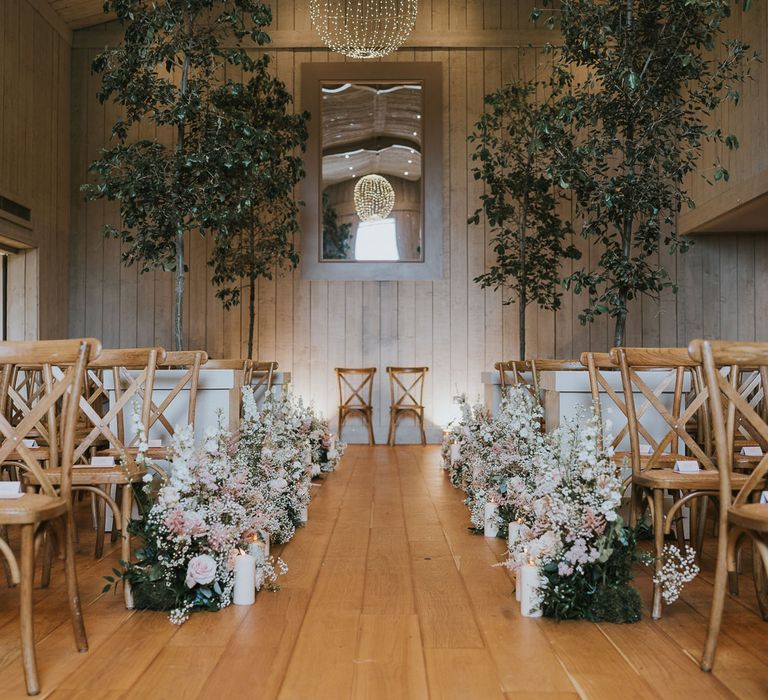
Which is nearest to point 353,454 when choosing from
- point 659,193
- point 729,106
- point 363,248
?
point 363,248

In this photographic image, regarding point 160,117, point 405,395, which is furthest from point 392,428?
point 160,117

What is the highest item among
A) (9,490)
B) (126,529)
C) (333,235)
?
(333,235)

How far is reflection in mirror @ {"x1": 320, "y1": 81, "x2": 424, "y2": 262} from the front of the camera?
8086mm

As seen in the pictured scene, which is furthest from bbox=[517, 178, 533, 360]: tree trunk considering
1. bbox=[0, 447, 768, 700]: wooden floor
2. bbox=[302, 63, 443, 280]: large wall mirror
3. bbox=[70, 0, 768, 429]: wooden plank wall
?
bbox=[0, 447, 768, 700]: wooden floor

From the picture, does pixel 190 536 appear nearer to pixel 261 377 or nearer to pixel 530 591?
pixel 530 591

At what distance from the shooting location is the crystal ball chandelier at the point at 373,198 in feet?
26.5

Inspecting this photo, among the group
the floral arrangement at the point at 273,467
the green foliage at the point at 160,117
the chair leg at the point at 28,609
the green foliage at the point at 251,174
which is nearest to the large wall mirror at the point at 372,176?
the green foliage at the point at 251,174

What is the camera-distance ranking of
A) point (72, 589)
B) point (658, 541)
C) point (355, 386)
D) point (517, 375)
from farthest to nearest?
point (355, 386) < point (517, 375) < point (658, 541) < point (72, 589)

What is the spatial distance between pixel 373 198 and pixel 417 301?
1198 millimetres

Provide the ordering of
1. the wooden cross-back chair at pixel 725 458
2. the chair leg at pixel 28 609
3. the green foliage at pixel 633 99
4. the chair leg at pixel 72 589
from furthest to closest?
the green foliage at pixel 633 99, the chair leg at pixel 72 589, the wooden cross-back chair at pixel 725 458, the chair leg at pixel 28 609

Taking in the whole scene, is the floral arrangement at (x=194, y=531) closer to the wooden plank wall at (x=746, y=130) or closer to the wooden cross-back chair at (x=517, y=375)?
the wooden cross-back chair at (x=517, y=375)

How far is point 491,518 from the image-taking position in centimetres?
346

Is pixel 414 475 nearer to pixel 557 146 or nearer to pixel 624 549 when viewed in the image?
pixel 557 146

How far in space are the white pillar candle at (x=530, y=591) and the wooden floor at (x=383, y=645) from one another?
0.05 metres
